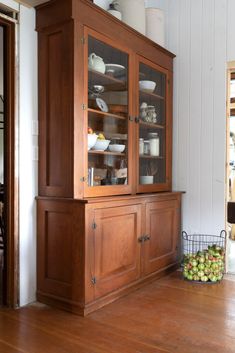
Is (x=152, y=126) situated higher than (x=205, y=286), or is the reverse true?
(x=152, y=126)

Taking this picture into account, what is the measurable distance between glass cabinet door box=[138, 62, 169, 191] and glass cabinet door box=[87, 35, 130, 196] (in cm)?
22

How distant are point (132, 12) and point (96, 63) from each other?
78 cm

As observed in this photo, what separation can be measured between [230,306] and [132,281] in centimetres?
70

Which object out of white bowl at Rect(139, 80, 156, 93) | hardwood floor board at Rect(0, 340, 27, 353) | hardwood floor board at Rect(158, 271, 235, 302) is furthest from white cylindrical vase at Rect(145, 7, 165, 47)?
hardwood floor board at Rect(0, 340, 27, 353)

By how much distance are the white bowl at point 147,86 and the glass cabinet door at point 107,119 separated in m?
0.23

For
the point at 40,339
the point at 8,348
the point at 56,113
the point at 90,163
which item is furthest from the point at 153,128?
the point at 8,348

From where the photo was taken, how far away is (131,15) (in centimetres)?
285

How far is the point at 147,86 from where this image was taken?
116 inches

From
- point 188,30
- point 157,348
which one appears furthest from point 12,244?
point 188,30

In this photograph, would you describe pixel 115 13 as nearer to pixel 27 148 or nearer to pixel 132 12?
pixel 132 12

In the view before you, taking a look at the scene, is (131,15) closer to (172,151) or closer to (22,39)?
(22,39)

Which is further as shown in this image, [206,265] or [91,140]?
[206,265]

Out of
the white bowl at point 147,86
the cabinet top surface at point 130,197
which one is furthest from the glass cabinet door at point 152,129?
the cabinet top surface at point 130,197

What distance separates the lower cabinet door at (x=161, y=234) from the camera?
2752mm
